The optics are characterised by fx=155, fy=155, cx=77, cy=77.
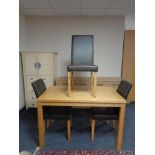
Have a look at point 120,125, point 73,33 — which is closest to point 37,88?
point 120,125

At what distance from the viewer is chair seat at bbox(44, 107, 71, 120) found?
233 centimetres

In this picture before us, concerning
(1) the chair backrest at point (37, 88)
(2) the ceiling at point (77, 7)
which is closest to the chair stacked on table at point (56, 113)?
(1) the chair backrest at point (37, 88)

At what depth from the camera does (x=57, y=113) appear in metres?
2.38

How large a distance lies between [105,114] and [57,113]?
2.39ft

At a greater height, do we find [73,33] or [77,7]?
[77,7]

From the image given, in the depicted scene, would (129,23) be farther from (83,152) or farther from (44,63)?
(83,152)

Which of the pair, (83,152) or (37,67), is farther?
(37,67)

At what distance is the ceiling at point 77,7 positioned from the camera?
2.96m

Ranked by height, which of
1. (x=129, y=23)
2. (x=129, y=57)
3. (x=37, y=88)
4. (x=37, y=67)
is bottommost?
(x=37, y=88)

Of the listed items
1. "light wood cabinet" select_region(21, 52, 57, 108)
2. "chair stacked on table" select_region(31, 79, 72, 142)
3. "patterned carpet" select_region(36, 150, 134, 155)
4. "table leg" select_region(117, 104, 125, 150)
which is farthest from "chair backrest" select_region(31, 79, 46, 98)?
"table leg" select_region(117, 104, 125, 150)

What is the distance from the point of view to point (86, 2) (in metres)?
2.96

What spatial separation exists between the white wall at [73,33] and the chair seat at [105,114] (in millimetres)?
1896
